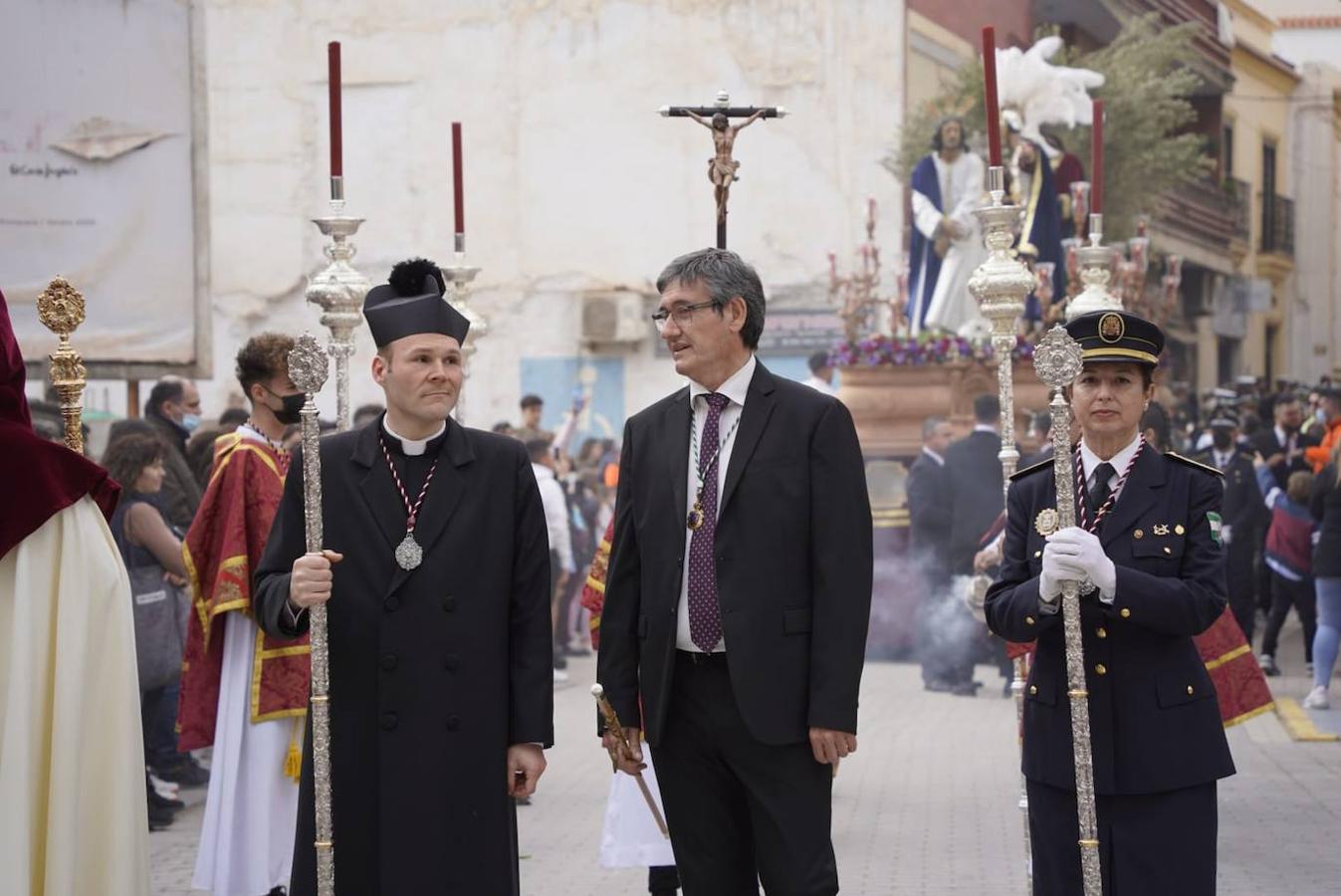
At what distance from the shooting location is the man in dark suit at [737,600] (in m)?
5.07

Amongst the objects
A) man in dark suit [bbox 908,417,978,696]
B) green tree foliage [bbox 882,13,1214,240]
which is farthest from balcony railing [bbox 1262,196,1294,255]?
man in dark suit [bbox 908,417,978,696]

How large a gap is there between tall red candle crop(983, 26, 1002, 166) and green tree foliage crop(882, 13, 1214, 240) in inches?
599

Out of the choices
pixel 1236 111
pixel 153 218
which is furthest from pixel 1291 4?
pixel 153 218


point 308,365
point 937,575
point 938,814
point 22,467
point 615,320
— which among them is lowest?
point 938,814

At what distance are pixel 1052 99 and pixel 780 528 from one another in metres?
12.8

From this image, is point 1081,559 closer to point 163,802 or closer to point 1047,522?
point 1047,522

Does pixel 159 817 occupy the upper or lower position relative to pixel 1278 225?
lower

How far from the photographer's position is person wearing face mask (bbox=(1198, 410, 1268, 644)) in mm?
15047

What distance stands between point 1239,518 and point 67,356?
11.6m

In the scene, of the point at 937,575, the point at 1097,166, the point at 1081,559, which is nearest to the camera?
the point at 1081,559

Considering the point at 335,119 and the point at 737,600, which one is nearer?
the point at 737,600

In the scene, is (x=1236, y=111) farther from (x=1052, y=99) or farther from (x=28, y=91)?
(x=28, y=91)

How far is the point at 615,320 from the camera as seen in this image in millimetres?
26062

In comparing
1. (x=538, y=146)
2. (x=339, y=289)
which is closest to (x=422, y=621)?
(x=339, y=289)
